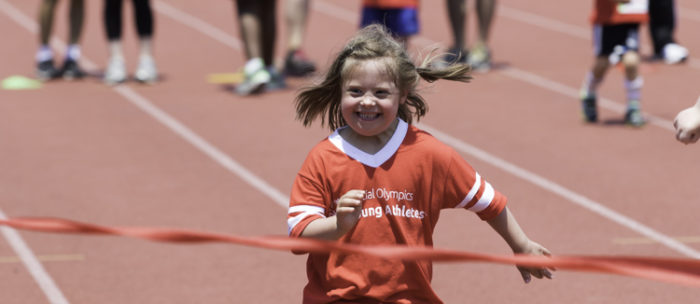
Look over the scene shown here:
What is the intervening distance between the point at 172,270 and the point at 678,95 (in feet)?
20.2

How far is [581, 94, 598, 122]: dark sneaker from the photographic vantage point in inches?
362

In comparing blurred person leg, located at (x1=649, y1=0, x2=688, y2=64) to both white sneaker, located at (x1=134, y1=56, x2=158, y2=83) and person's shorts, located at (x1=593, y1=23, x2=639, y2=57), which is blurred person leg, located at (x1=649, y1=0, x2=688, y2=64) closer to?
person's shorts, located at (x1=593, y1=23, x2=639, y2=57)

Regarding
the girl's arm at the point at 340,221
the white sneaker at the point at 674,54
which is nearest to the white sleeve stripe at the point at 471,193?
the girl's arm at the point at 340,221

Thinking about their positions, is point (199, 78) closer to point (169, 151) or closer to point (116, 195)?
point (169, 151)

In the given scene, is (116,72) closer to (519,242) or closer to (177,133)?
(177,133)

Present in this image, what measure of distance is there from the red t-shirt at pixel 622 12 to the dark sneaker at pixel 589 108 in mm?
628

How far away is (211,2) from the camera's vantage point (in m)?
16.9

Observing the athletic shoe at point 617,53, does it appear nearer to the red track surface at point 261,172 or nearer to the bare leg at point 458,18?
the red track surface at point 261,172

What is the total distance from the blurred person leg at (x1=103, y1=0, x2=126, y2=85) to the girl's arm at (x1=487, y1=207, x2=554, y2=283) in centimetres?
756

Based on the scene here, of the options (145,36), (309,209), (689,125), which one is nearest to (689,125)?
(689,125)

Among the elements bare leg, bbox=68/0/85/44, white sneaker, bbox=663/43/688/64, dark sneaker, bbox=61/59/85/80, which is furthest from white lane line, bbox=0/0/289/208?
white sneaker, bbox=663/43/688/64

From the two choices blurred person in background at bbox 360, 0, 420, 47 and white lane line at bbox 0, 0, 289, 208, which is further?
blurred person in background at bbox 360, 0, 420, 47

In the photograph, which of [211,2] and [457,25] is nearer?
[457,25]

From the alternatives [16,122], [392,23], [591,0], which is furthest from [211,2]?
[16,122]
